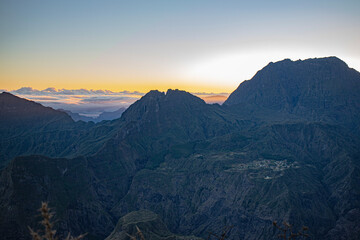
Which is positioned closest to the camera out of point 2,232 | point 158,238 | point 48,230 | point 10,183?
point 48,230

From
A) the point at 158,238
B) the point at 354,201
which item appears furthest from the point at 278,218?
the point at 158,238

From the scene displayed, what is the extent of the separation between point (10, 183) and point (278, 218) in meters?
179

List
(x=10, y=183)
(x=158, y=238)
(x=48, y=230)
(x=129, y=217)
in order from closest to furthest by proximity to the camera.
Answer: (x=48, y=230) < (x=158, y=238) < (x=129, y=217) < (x=10, y=183)

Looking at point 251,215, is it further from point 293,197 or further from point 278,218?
point 293,197

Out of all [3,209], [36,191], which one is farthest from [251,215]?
[3,209]

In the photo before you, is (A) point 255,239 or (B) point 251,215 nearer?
(A) point 255,239

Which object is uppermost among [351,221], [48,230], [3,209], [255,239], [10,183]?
[48,230]

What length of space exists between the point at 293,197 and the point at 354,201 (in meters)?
42.4

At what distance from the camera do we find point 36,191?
19838 cm

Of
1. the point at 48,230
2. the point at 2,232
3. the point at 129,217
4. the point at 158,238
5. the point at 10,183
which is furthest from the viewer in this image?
the point at 10,183

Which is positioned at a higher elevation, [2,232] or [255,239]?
[2,232]

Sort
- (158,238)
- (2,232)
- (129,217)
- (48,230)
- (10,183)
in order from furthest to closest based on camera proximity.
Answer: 1. (10,183)
2. (129,217)
3. (2,232)
4. (158,238)
5. (48,230)

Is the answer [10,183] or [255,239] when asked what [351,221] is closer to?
[255,239]

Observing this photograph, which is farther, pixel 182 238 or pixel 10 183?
pixel 10 183
